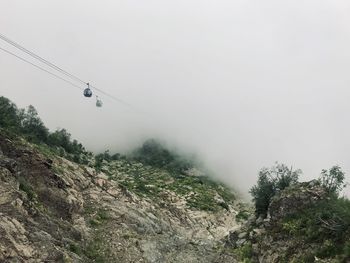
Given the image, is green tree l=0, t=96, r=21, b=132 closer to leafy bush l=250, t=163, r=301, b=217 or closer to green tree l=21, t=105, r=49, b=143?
green tree l=21, t=105, r=49, b=143

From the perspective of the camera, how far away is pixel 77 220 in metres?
47.7

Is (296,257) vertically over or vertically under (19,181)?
over

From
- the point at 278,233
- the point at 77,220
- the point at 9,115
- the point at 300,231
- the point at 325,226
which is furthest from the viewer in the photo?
the point at 9,115

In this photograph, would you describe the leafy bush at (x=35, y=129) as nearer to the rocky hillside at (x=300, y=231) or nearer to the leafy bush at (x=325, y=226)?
the rocky hillside at (x=300, y=231)

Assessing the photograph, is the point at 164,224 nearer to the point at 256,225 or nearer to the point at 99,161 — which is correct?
the point at 256,225

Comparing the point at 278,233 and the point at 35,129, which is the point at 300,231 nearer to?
the point at 278,233

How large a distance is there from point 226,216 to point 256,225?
36163 mm

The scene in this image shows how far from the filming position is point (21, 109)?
97188mm

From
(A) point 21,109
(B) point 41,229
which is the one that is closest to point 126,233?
(B) point 41,229

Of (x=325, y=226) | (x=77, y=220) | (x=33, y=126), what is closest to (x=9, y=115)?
(x=33, y=126)

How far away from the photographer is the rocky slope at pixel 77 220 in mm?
36188

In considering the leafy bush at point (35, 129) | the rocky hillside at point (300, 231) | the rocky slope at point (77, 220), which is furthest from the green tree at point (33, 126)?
the rocky hillside at point (300, 231)

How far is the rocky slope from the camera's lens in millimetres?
36188

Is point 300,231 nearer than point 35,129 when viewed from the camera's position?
Yes
